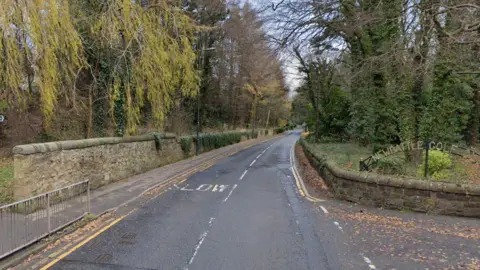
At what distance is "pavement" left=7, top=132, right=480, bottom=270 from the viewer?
5.52 meters

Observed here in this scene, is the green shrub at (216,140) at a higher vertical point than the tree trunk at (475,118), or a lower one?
lower

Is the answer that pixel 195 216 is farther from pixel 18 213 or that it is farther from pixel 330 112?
pixel 330 112

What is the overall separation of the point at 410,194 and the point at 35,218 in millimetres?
9508

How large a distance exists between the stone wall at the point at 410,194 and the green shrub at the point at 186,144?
14588 millimetres

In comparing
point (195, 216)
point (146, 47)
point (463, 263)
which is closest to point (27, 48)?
point (146, 47)

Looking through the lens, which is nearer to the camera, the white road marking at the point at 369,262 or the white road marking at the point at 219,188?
the white road marking at the point at 369,262

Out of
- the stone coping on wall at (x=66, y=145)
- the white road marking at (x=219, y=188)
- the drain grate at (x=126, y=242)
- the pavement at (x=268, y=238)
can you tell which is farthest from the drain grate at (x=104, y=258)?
the white road marking at (x=219, y=188)

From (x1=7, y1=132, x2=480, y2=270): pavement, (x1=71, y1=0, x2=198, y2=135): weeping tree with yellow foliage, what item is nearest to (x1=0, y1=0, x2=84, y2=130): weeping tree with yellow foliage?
(x1=71, y1=0, x2=198, y2=135): weeping tree with yellow foliage

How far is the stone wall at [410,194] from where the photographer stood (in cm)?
845

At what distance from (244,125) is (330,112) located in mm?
28559

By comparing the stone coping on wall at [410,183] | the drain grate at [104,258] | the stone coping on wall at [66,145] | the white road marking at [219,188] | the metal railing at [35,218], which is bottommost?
the white road marking at [219,188]

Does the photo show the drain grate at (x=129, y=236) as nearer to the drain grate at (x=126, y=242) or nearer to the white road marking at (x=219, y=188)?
the drain grate at (x=126, y=242)

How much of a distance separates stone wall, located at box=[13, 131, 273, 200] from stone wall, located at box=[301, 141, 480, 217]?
29.7 ft

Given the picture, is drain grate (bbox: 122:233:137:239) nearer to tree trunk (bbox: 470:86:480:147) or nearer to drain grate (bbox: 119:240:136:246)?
drain grate (bbox: 119:240:136:246)
